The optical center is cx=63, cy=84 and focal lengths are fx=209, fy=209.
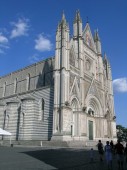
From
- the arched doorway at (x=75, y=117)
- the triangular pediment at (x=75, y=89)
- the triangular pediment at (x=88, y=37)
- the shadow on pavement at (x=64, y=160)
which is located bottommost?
the shadow on pavement at (x=64, y=160)

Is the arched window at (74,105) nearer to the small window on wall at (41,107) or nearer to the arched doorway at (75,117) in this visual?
A: the arched doorway at (75,117)

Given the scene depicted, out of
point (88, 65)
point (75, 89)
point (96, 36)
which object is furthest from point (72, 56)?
point (96, 36)

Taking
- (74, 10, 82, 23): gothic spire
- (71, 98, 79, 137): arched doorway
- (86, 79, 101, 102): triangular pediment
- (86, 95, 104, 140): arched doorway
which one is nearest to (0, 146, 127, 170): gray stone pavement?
(71, 98, 79, 137): arched doorway

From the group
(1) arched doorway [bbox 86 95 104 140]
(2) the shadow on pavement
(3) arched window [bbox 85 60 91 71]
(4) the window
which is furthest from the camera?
(3) arched window [bbox 85 60 91 71]

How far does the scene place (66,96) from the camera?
86.0 feet

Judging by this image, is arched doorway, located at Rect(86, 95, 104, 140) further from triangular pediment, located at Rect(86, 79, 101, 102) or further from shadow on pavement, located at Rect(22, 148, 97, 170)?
shadow on pavement, located at Rect(22, 148, 97, 170)

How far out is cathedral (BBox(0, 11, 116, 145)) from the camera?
2655cm

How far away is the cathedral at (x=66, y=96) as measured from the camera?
Result: 26547 mm

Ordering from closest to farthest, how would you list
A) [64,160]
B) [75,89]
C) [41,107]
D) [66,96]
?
[64,160], [66,96], [41,107], [75,89]

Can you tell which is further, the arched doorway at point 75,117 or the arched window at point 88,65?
the arched window at point 88,65

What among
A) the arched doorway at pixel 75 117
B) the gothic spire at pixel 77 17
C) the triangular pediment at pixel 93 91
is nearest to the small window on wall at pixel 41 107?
the arched doorway at pixel 75 117

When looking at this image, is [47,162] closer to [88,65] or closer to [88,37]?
[88,65]

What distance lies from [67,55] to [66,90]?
5.21 m

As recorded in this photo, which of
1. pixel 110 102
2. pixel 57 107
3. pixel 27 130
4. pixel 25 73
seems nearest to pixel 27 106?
pixel 27 130
